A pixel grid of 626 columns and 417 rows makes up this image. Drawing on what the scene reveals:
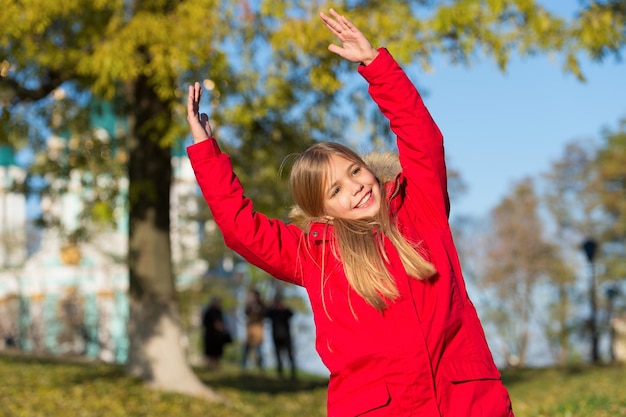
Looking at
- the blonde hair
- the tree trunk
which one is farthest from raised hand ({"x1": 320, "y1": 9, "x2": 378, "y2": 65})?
the tree trunk

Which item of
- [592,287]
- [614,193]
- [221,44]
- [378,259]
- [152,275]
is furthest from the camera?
[614,193]

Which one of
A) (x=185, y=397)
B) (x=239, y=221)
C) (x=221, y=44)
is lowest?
(x=185, y=397)

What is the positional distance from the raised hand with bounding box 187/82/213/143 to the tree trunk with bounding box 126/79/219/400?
8.87m

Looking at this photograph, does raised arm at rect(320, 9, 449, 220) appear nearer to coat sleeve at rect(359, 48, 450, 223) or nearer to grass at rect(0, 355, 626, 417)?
coat sleeve at rect(359, 48, 450, 223)

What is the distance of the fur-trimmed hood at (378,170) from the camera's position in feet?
11.0

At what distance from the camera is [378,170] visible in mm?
3387

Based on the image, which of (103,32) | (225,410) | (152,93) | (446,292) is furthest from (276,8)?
(446,292)

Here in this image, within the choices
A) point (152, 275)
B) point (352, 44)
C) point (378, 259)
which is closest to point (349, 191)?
point (378, 259)

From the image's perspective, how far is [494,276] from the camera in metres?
32.3

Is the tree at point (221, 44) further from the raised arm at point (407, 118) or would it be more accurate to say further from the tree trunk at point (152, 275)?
the raised arm at point (407, 118)

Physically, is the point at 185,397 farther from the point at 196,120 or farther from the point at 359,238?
the point at 359,238

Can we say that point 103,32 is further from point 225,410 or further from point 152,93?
point 225,410

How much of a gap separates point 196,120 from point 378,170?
2.20 feet

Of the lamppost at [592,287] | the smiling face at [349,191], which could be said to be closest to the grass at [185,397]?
the smiling face at [349,191]
